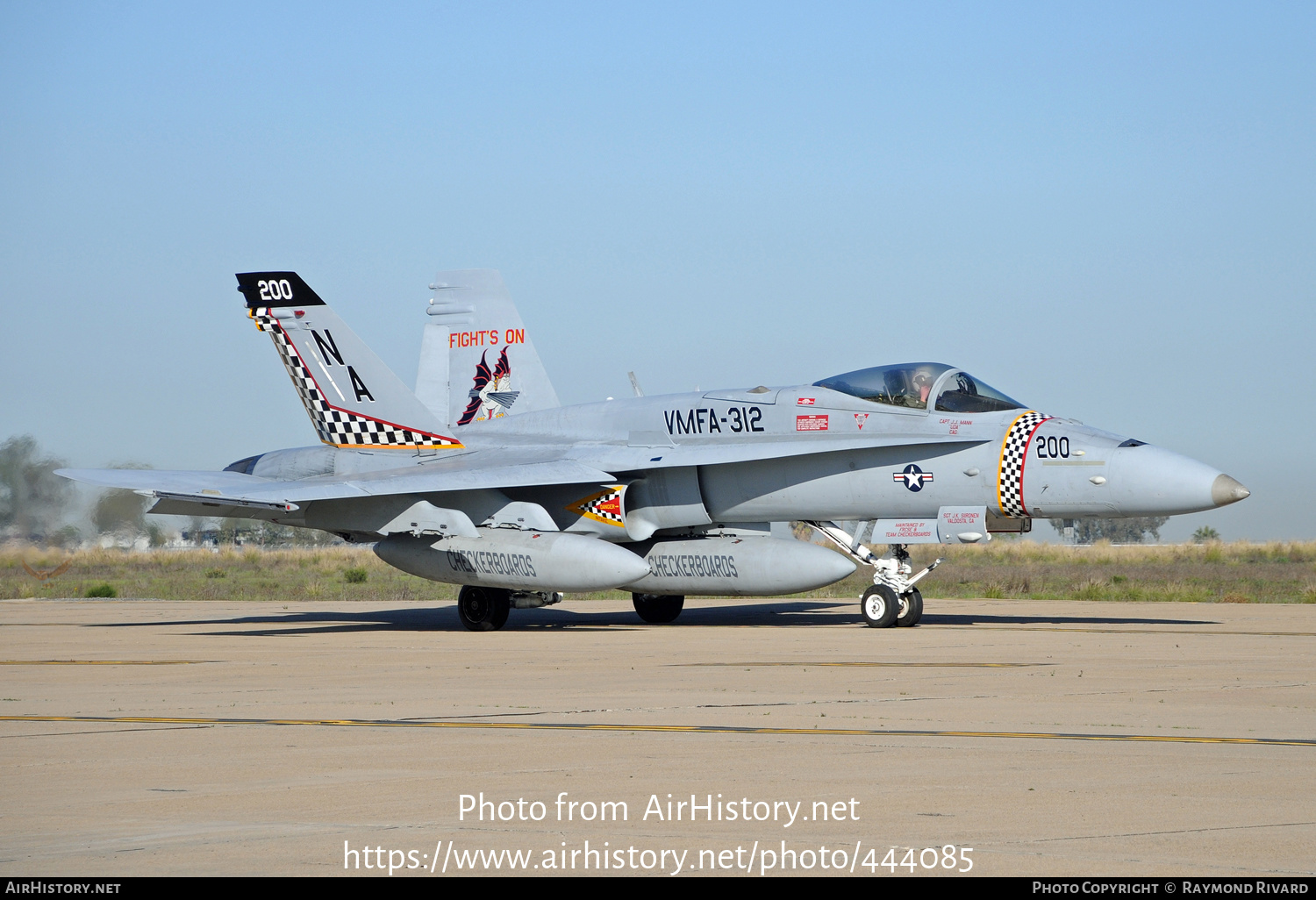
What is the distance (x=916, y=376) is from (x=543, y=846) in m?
12.5

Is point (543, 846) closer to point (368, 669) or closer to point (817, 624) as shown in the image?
point (368, 669)

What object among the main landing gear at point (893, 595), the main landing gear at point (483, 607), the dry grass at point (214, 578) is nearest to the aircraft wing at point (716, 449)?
the main landing gear at point (893, 595)

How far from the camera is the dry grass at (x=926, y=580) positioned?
2478cm

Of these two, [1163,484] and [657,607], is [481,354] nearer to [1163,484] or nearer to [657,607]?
[657,607]

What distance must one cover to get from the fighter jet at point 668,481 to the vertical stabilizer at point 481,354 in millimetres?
2614

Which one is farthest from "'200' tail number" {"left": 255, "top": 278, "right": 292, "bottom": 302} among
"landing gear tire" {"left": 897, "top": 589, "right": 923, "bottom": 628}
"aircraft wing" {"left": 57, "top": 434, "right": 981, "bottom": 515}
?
"landing gear tire" {"left": 897, "top": 589, "right": 923, "bottom": 628}

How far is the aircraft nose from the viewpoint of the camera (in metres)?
14.6

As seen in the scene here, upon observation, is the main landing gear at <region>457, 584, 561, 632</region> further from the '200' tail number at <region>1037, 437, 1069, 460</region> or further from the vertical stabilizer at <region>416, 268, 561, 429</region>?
the '200' tail number at <region>1037, 437, 1069, 460</region>

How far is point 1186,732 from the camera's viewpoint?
7.77 metres

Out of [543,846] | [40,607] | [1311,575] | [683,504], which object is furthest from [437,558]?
[1311,575]

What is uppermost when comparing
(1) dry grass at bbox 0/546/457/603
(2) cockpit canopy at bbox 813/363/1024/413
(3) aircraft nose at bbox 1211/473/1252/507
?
(2) cockpit canopy at bbox 813/363/1024/413

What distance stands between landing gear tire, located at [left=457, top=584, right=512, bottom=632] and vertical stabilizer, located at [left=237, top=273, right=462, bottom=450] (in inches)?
95.0

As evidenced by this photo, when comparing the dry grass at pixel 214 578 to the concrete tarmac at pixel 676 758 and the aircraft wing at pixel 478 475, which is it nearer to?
the aircraft wing at pixel 478 475

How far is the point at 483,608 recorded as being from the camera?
60.5ft
